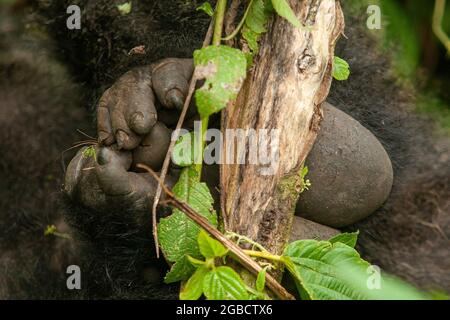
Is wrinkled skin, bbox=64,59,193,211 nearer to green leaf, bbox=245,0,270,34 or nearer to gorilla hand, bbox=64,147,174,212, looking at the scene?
gorilla hand, bbox=64,147,174,212

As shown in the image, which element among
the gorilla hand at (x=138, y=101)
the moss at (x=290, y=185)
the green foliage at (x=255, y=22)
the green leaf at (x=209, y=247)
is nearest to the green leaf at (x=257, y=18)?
the green foliage at (x=255, y=22)

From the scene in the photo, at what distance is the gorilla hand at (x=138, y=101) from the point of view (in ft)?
4.70

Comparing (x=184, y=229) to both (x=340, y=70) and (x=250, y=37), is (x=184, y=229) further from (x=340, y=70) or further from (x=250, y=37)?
(x=340, y=70)

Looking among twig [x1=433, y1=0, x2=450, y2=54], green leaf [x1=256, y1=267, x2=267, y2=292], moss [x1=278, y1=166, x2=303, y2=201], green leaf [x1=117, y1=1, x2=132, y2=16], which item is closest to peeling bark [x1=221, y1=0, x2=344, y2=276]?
moss [x1=278, y1=166, x2=303, y2=201]

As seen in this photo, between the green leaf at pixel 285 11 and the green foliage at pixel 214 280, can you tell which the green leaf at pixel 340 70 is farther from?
the green foliage at pixel 214 280

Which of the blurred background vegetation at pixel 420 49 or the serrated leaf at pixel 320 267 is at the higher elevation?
the blurred background vegetation at pixel 420 49

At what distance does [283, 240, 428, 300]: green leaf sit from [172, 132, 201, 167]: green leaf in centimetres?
27

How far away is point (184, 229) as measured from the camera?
136cm

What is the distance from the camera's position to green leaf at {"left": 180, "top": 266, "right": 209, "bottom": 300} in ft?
4.10

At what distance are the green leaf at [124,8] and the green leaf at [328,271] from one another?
0.77 m

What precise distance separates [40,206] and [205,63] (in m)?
0.89

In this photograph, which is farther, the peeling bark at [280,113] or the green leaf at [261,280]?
the peeling bark at [280,113]

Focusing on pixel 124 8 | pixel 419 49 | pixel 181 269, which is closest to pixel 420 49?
pixel 419 49

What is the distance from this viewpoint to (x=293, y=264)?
4.25ft
